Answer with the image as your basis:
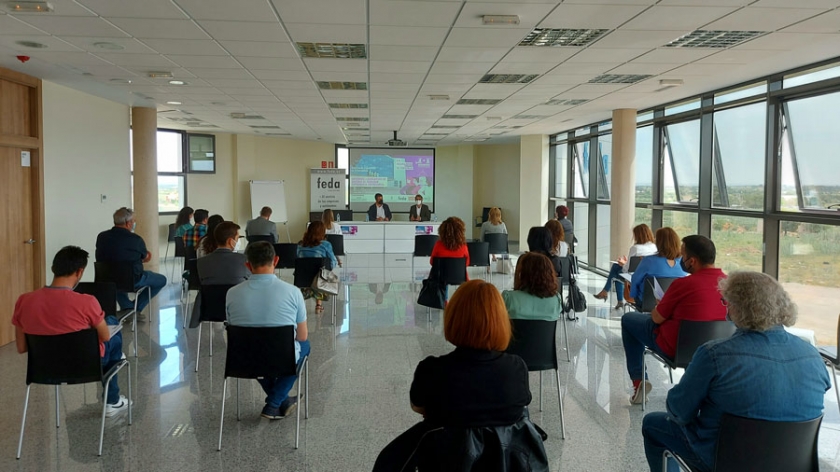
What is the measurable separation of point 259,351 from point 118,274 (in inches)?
122

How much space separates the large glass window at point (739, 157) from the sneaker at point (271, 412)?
6240mm

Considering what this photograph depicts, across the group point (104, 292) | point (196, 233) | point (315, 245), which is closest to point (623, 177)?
point (315, 245)

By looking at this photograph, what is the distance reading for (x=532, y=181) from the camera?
49.8 feet

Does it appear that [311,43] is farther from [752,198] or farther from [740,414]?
[752,198]

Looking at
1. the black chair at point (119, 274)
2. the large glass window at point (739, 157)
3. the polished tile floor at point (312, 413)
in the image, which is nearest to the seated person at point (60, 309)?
the polished tile floor at point (312, 413)

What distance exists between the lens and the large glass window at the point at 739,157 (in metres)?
7.37

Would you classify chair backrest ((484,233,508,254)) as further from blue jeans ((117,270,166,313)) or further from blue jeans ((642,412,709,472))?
blue jeans ((642,412,709,472))

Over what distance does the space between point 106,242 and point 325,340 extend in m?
2.47

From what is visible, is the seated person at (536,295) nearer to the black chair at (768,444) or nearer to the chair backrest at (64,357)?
the black chair at (768,444)

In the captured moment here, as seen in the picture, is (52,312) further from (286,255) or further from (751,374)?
(286,255)

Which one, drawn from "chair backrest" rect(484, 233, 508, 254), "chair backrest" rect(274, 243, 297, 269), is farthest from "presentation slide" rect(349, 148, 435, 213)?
"chair backrest" rect(274, 243, 297, 269)

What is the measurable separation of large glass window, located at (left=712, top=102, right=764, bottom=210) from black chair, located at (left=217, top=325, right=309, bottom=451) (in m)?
6.26

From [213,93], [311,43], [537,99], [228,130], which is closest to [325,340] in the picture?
[311,43]

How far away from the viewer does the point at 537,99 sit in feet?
29.4
